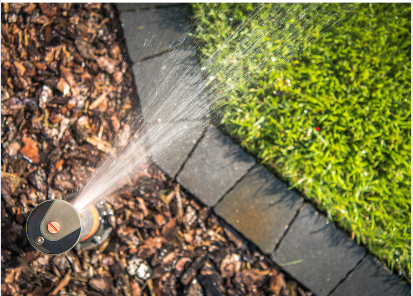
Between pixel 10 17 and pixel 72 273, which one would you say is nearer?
pixel 72 273

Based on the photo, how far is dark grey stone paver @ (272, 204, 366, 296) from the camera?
209cm

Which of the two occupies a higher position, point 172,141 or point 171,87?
point 171,87

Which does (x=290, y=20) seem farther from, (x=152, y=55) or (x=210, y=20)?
(x=152, y=55)

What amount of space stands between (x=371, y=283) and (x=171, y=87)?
2253 mm

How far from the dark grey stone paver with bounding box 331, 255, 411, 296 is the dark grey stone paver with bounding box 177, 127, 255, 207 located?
3.88 ft

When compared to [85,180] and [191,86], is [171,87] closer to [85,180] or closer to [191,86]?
[191,86]

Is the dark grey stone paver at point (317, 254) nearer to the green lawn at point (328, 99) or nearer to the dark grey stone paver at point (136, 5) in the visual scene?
the green lawn at point (328, 99)

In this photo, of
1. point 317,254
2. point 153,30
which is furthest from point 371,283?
point 153,30

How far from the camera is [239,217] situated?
213cm

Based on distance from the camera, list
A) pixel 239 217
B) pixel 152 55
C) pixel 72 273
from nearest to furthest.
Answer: pixel 72 273, pixel 239 217, pixel 152 55

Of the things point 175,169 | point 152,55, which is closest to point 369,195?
point 175,169

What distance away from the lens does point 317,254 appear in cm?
210

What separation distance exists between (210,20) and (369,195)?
1998mm

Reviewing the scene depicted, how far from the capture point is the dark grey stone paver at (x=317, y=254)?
Result: 209cm
